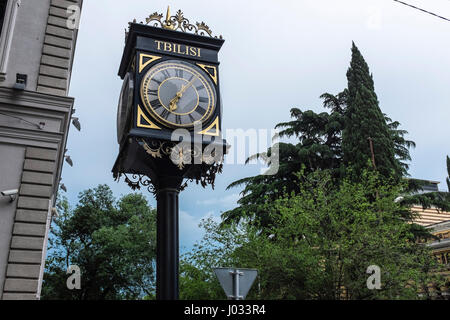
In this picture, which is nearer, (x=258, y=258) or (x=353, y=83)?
(x=258, y=258)

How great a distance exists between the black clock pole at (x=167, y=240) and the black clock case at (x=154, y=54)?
0.87m

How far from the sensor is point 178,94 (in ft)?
25.6

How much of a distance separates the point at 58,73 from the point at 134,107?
256cm

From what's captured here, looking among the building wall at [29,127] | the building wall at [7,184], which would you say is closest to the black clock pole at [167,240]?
the building wall at [29,127]

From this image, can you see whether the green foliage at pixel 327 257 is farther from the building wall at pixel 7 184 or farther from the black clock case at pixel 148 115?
the building wall at pixel 7 184

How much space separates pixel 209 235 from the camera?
1648cm

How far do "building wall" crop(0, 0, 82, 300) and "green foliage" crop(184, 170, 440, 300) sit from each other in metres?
7.24

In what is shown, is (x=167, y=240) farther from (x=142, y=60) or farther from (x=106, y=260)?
(x=106, y=260)

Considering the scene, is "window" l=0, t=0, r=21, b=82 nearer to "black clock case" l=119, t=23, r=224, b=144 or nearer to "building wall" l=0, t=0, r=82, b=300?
"building wall" l=0, t=0, r=82, b=300

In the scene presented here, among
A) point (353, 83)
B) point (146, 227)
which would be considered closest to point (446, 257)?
point (353, 83)

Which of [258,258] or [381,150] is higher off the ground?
[381,150]

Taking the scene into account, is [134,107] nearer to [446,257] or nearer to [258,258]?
[258,258]

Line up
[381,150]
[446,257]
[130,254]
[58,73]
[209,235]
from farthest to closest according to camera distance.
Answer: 1. [130,254]
2. [446,257]
3. [381,150]
4. [209,235]
5. [58,73]
